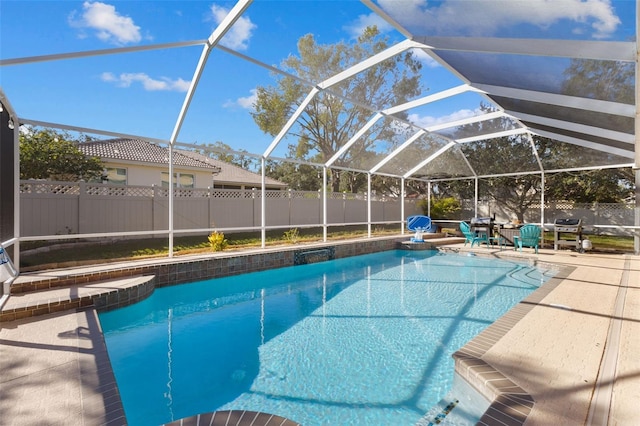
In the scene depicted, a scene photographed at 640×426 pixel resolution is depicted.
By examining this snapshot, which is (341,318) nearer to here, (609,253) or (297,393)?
(297,393)

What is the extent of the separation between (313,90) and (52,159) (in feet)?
32.5

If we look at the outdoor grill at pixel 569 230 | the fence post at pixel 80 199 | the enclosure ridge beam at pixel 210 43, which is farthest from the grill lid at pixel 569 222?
the fence post at pixel 80 199

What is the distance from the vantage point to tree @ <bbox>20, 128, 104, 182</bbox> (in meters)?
10.8

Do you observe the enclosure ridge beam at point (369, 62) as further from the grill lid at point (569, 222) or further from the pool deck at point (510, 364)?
the grill lid at point (569, 222)

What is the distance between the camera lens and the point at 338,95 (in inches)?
303

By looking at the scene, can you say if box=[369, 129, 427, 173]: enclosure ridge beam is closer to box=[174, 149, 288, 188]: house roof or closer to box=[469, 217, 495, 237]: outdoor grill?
box=[469, 217, 495, 237]: outdoor grill

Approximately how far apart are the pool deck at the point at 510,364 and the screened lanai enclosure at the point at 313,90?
178cm

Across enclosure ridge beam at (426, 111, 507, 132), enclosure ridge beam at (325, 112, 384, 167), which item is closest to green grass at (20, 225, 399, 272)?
enclosure ridge beam at (325, 112, 384, 167)

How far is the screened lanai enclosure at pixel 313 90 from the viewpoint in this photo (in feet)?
13.7

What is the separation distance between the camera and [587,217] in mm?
13617

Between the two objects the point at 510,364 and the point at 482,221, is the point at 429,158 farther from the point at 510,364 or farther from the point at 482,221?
the point at 510,364

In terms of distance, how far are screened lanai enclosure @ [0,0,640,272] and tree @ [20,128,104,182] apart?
569 mm

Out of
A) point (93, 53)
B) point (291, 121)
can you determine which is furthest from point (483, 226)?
A: point (93, 53)

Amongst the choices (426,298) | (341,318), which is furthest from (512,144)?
(341,318)
